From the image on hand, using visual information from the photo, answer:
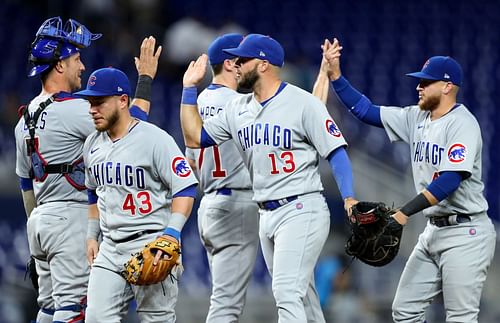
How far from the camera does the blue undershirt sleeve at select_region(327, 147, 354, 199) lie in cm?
627

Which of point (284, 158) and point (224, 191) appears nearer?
point (284, 158)

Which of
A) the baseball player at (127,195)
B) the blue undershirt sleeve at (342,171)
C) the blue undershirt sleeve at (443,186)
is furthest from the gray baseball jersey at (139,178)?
the blue undershirt sleeve at (443,186)

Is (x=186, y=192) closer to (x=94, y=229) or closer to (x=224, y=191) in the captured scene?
(x=94, y=229)

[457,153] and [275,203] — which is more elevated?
[457,153]

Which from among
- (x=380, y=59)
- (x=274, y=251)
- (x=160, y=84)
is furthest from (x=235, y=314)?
(x=380, y=59)

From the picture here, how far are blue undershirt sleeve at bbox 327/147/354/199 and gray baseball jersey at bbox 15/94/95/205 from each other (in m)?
Result: 1.48

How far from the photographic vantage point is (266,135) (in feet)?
21.1

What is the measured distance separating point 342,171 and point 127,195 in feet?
3.97

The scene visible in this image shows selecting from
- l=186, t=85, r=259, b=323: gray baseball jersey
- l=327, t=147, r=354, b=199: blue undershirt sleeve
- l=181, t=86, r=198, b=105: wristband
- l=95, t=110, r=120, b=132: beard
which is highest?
l=181, t=86, r=198, b=105: wristband

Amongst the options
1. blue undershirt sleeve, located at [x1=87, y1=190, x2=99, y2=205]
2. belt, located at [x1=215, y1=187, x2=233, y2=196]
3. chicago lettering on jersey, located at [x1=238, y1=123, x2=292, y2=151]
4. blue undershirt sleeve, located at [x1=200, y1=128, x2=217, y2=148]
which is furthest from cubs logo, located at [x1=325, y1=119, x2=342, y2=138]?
blue undershirt sleeve, located at [x1=87, y1=190, x2=99, y2=205]

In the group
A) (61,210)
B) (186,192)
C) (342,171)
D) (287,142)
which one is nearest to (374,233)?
(342,171)

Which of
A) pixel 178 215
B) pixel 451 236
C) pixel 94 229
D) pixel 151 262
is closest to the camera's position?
pixel 151 262

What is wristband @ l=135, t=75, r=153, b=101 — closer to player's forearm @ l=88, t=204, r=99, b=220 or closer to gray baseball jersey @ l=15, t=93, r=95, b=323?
gray baseball jersey @ l=15, t=93, r=95, b=323

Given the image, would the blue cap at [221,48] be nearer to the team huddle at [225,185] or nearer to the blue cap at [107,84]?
the team huddle at [225,185]
